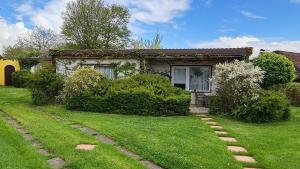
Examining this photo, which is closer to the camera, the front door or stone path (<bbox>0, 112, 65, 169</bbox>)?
stone path (<bbox>0, 112, 65, 169</bbox>)

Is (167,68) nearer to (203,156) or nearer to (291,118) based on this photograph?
(291,118)

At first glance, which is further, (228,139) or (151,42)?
(151,42)

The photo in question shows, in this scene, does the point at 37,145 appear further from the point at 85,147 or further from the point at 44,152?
the point at 85,147

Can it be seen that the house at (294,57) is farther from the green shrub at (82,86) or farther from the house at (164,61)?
the green shrub at (82,86)

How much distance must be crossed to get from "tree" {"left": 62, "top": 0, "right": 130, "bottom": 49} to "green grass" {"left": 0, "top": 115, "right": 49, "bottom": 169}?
90.4 feet

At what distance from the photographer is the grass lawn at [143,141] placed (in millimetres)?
7113

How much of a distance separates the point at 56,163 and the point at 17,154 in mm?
1029

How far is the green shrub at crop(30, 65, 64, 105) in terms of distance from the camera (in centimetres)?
1706

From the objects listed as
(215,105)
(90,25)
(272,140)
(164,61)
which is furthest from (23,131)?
(90,25)

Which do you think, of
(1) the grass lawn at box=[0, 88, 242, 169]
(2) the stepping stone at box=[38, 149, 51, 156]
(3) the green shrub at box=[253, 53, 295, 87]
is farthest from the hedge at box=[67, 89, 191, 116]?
(2) the stepping stone at box=[38, 149, 51, 156]

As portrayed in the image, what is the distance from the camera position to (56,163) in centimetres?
688

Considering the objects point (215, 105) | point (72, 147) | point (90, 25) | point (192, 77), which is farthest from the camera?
point (90, 25)

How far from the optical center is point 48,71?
56.8 feet

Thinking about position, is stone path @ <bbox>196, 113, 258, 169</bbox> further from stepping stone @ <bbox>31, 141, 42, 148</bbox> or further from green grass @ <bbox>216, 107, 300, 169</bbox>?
stepping stone @ <bbox>31, 141, 42, 148</bbox>
